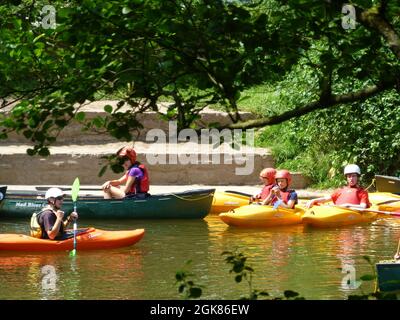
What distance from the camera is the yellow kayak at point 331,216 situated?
50.5 feet

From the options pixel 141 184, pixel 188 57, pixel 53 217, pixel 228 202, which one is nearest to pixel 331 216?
pixel 228 202

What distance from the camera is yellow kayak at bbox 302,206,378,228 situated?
50.5 feet

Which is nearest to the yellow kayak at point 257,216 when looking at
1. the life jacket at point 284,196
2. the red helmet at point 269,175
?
the life jacket at point 284,196

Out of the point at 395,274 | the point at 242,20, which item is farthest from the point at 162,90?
the point at 395,274

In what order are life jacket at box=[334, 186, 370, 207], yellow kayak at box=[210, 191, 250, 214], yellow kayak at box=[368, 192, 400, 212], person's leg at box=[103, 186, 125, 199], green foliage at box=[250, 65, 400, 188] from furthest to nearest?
green foliage at box=[250, 65, 400, 188]
yellow kayak at box=[210, 191, 250, 214]
person's leg at box=[103, 186, 125, 199]
yellow kayak at box=[368, 192, 400, 212]
life jacket at box=[334, 186, 370, 207]

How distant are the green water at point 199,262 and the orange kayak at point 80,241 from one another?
92mm

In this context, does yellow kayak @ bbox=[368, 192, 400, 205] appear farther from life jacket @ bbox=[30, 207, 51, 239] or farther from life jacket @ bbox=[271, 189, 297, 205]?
life jacket @ bbox=[30, 207, 51, 239]

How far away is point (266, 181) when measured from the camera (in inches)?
631

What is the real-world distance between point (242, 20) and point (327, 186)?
13774 mm

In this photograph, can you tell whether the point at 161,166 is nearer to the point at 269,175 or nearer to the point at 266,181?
the point at 266,181

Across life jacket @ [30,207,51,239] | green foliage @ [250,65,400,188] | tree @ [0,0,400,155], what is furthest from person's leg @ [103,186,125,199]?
tree @ [0,0,400,155]

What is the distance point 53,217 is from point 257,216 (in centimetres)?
382

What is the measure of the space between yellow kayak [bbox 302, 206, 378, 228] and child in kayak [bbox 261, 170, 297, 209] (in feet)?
1.27

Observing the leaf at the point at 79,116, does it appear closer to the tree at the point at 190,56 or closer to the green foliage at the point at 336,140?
the tree at the point at 190,56
